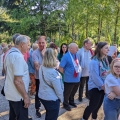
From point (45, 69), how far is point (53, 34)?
70.7ft

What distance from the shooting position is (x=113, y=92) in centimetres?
261

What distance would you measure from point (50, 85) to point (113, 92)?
3.17 ft

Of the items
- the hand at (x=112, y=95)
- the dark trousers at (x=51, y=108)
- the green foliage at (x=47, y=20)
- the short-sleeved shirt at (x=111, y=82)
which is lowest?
the dark trousers at (x=51, y=108)

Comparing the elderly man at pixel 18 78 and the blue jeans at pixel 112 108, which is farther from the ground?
the elderly man at pixel 18 78

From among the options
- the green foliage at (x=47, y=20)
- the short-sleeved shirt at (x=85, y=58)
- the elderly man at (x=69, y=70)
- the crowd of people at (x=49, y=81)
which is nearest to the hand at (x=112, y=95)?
the crowd of people at (x=49, y=81)

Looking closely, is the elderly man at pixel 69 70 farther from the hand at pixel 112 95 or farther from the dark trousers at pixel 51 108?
the hand at pixel 112 95

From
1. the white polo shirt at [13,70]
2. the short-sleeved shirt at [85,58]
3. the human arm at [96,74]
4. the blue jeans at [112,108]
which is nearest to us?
the white polo shirt at [13,70]

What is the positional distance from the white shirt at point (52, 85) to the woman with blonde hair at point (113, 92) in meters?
0.74

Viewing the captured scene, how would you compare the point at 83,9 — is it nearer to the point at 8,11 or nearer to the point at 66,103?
the point at 8,11

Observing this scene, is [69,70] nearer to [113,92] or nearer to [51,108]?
[51,108]

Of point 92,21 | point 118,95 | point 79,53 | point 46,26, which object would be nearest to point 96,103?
point 118,95

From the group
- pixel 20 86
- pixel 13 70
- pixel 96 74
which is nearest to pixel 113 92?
pixel 96 74

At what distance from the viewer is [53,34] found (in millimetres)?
24203

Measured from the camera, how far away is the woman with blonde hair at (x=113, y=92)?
2598 millimetres
